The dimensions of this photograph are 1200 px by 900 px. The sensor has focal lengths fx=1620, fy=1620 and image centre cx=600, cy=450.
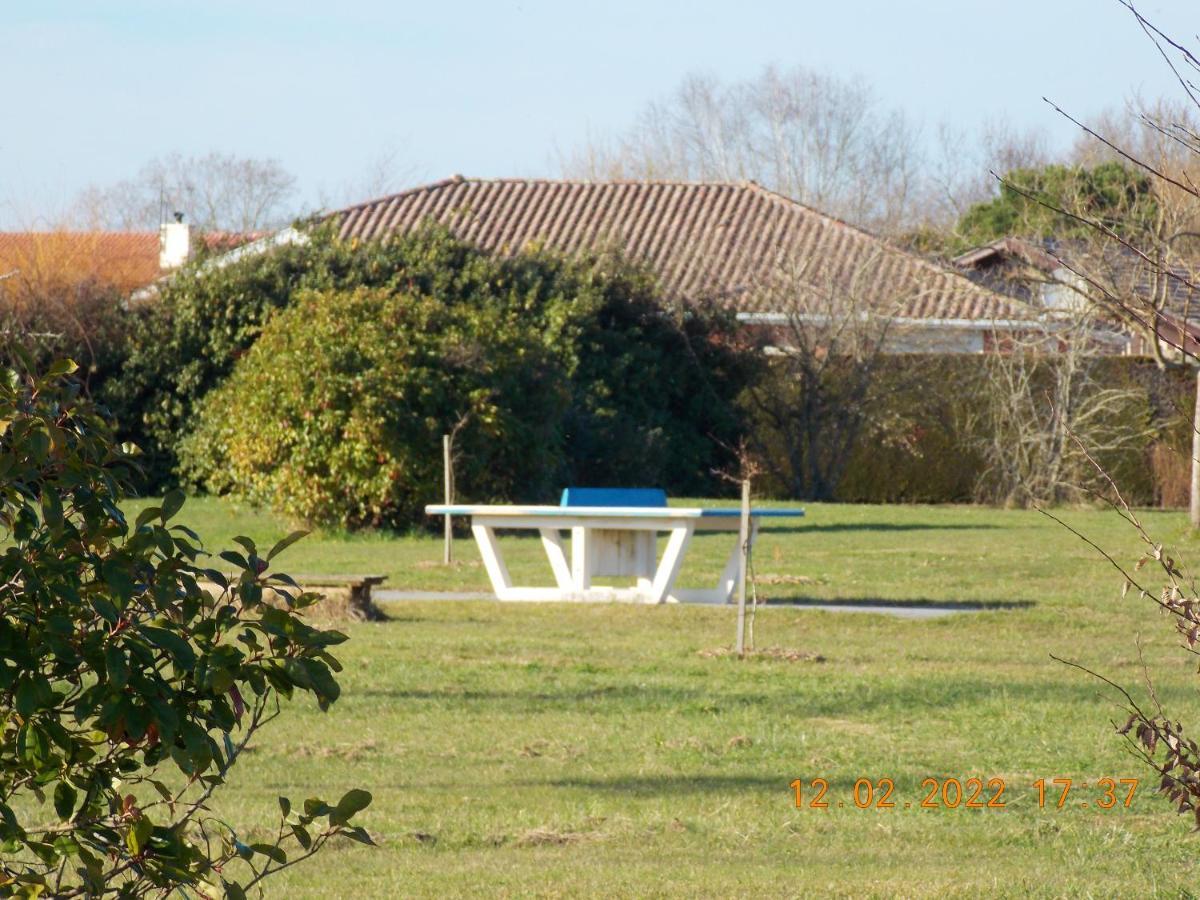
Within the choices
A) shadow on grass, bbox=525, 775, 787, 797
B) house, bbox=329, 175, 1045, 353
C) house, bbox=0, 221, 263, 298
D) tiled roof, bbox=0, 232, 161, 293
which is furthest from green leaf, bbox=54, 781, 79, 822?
house, bbox=329, 175, 1045, 353

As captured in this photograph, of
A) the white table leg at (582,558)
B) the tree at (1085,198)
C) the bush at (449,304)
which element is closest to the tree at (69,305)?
the bush at (449,304)

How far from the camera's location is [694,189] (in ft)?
125

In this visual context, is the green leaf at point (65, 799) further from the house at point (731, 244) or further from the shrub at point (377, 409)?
the house at point (731, 244)

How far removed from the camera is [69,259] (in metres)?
27.1

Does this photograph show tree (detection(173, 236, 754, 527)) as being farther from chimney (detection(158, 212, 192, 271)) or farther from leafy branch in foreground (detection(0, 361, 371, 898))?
leafy branch in foreground (detection(0, 361, 371, 898))

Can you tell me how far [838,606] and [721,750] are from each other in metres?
6.08

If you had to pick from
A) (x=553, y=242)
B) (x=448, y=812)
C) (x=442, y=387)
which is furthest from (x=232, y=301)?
(x=448, y=812)

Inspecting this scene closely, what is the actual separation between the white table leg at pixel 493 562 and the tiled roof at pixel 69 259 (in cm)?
1083

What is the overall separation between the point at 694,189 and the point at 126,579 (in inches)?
1418

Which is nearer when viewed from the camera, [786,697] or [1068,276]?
[786,697]

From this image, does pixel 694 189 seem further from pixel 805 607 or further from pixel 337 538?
pixel 805 607

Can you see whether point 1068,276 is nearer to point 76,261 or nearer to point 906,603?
point 906,603
